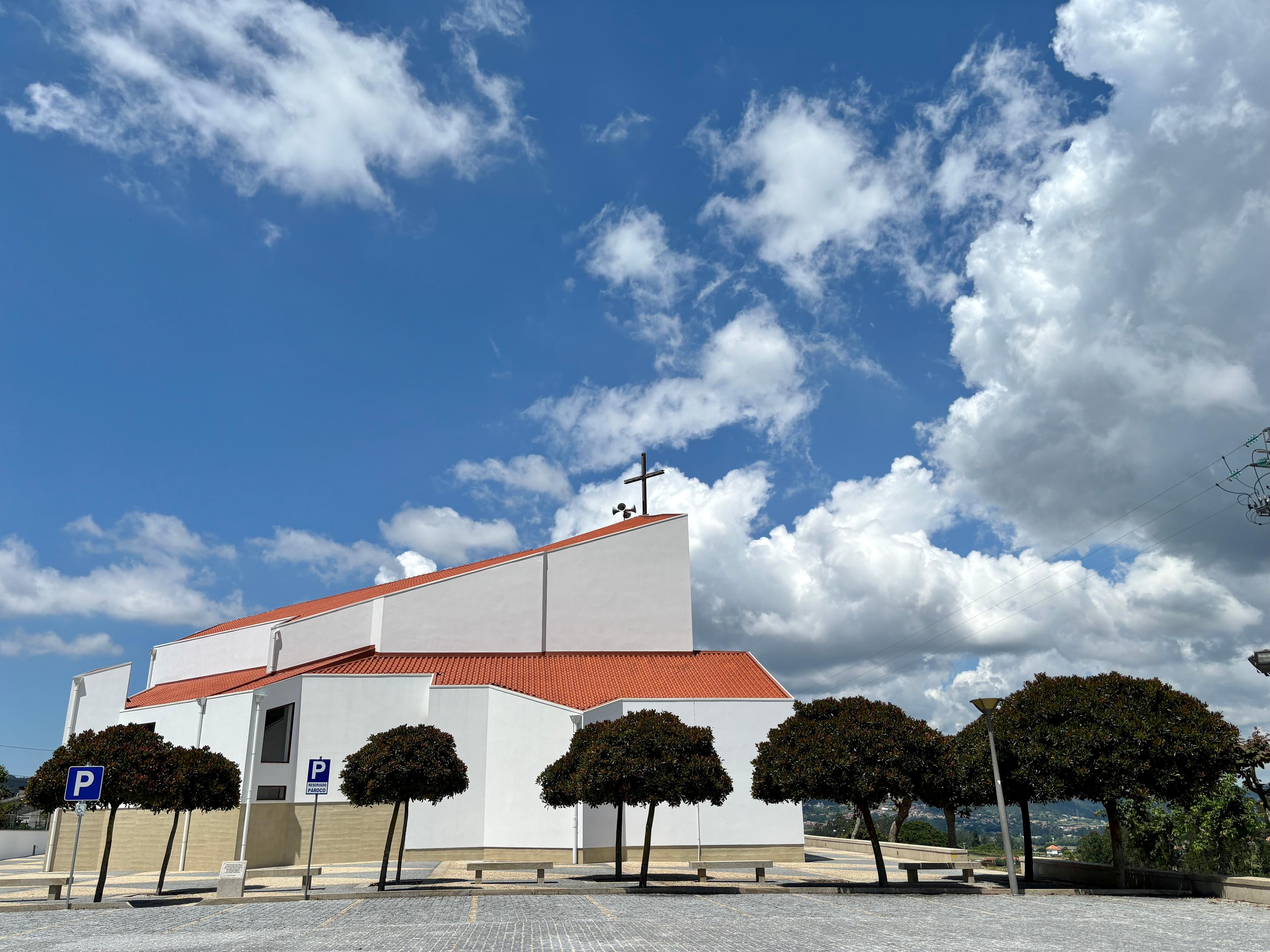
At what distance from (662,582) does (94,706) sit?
97.7ft

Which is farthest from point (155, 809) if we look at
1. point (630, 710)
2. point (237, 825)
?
point (630, 710)

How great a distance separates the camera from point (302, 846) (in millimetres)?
33125

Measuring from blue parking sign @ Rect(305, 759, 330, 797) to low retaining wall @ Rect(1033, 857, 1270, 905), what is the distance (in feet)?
→ 67.1

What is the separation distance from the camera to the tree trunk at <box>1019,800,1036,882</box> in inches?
955

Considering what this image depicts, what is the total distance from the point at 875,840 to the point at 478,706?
1668cm

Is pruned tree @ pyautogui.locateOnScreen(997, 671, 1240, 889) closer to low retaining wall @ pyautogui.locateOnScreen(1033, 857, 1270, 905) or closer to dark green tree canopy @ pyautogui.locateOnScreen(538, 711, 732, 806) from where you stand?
low retaining wall @ pyautogui.locateOnScreen(1033, 857, 1270, 905)

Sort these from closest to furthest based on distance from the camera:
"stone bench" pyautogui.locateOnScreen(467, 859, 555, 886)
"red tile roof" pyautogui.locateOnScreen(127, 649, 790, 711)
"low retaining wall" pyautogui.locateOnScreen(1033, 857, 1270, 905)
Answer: "low retaining wall" pyautogui.locateOnScreen(1033, 857, 1270, 905) < "stone bench" pyautogui.locateOnScreen(467, 859, 555, 886) < "red tile roof" pyautogui.locateOnScreen(127, 649, 790, 711)

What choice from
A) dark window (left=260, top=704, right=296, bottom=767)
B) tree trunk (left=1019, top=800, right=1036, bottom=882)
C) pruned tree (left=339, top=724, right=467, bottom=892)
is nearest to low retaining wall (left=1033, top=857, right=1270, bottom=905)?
tree trunk (left=1019, top=800, right=1036, bottom=882)

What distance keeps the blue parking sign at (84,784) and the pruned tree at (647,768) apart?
1197 centimetres

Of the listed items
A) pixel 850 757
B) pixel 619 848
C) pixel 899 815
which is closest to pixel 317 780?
pixel 619 848

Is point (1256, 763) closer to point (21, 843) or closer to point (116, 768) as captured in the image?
point (116, 768)

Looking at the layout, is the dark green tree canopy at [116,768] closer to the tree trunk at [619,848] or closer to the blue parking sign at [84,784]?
the blue parking sign at [84,784]

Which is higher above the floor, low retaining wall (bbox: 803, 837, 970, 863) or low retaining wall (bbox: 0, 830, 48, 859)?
low retaining wall (bbox: 803, 837, 970, 863)

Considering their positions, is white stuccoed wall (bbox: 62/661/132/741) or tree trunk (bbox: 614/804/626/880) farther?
white stuccoed wall (bbox: 62/661/132/741)
